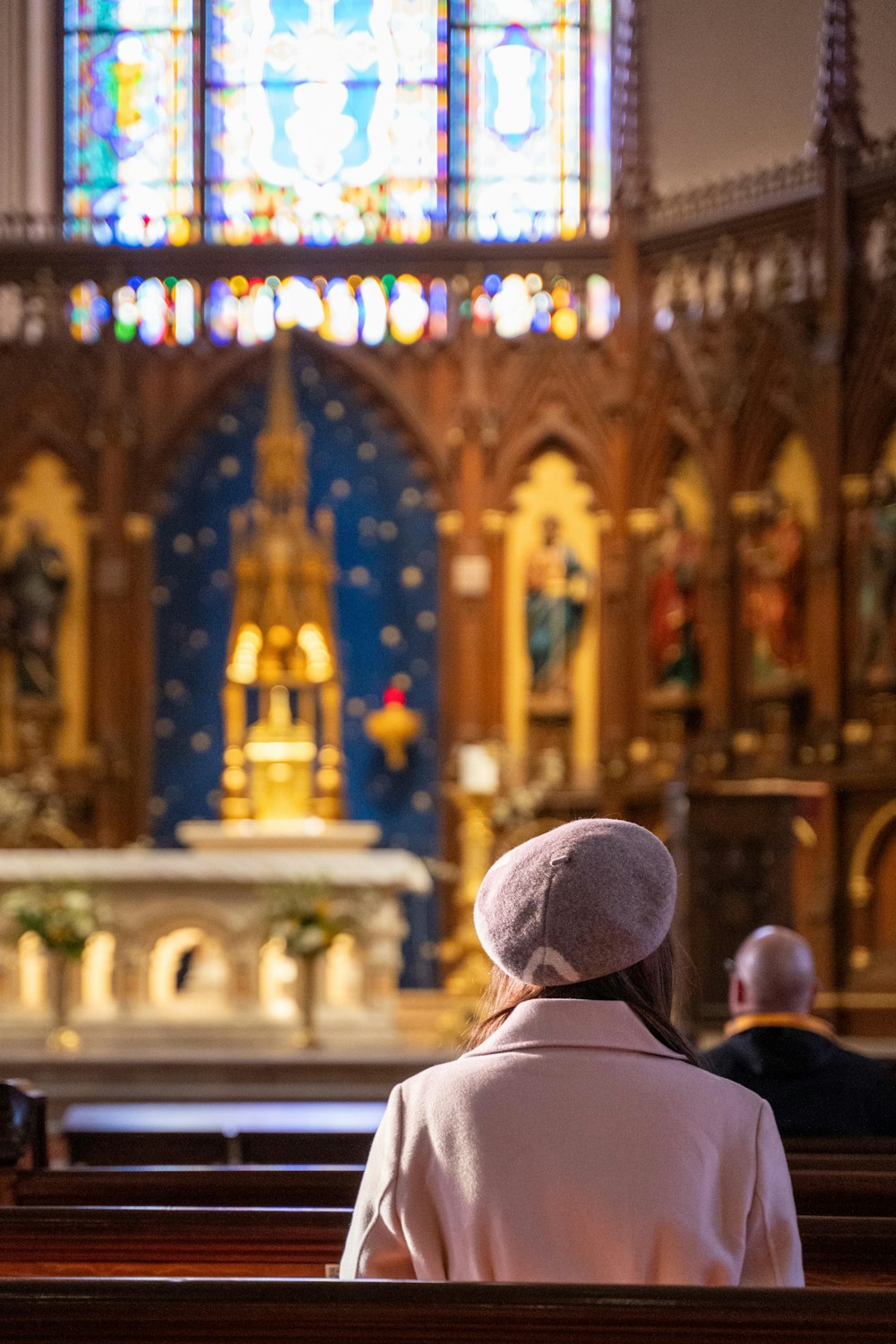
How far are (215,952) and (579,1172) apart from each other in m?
9.96

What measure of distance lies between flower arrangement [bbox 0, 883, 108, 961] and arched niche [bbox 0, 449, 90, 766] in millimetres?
4362

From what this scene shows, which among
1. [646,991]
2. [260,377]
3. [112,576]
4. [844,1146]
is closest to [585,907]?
[646,991]

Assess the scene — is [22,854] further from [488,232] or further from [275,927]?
[488,232]

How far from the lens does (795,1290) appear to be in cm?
186

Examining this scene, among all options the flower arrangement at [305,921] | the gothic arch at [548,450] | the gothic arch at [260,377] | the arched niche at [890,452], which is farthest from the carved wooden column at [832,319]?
the flower arrangement at [305,921]

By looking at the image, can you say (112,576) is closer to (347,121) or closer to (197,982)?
(197,982)

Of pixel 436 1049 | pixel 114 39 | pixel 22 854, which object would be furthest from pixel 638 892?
pixel 114 39

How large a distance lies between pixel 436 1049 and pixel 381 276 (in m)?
7.03

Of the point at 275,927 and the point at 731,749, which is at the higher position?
the point at 731,749

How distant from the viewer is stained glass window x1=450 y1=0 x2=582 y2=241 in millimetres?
16844

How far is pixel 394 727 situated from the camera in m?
15.1

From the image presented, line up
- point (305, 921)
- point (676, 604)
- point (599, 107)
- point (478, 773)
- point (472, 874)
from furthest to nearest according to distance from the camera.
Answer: point (599, 107), point (676, 604), point (472, 874), point (478, 773), point (305, 921)

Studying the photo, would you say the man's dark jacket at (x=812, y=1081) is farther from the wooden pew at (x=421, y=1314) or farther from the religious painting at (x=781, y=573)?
the religious painting at (x=781, y=573)

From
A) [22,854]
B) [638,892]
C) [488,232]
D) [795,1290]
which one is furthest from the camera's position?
[488,232]
